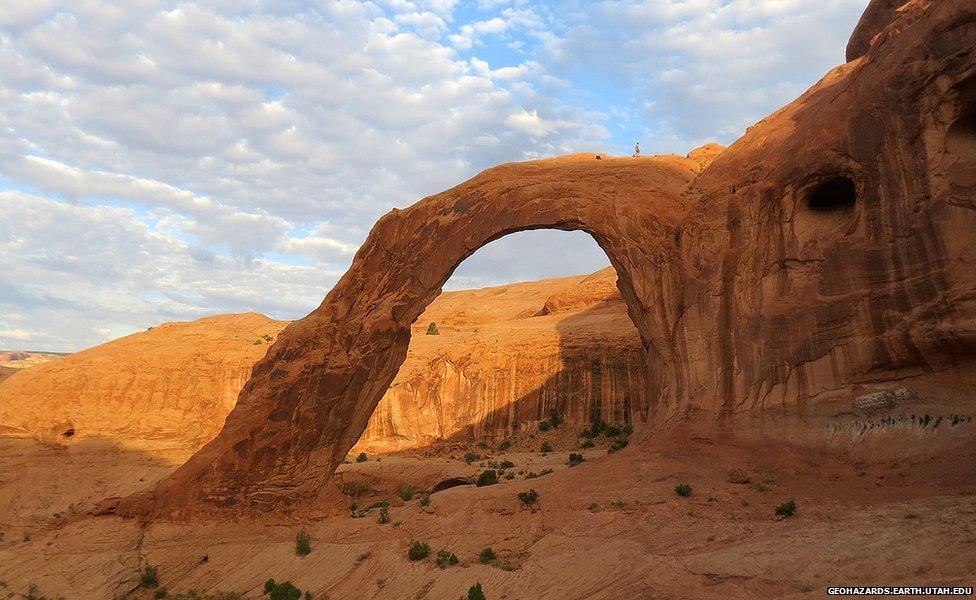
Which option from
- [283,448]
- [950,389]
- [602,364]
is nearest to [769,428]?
[950,389]

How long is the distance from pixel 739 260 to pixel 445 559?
1081cm

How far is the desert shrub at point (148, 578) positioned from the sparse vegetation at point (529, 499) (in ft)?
29.2

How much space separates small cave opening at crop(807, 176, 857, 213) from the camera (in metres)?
16.0

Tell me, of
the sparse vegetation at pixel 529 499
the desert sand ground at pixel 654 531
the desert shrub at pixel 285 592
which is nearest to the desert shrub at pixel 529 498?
the sparse vegetation at pixel 529 499

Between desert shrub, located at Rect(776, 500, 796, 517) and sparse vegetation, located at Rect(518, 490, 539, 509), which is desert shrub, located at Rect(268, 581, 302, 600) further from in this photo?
desert shrub, located at Rect(776, 500, 796, 517)

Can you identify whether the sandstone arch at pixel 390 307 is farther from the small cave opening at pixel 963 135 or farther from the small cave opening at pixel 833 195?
the small cave opening at pixel 963 135

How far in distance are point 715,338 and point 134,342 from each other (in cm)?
3302

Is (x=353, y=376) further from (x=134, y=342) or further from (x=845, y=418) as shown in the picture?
(x=134, y=342)

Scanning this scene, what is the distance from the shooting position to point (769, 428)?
51.4 feet

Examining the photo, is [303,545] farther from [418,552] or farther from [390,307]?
[390,307]

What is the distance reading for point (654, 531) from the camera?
12.5 meters

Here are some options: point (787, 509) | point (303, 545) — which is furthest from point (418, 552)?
point (787, 509)

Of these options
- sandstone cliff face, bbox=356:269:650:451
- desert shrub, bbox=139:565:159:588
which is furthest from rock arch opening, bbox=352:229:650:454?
desert shrub, bbox=139:565:159:588

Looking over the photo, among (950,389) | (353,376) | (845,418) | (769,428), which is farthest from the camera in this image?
(353,376)
